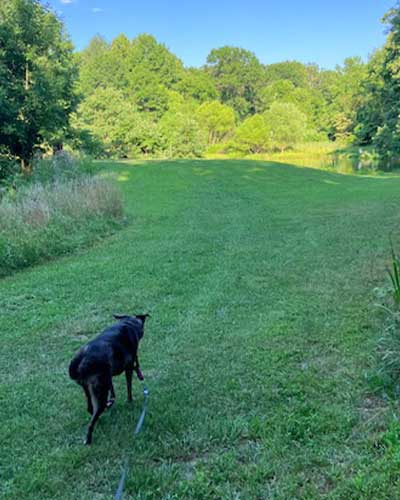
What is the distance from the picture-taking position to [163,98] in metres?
52.2

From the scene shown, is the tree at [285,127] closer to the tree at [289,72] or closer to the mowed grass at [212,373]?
the tree at [289,72]

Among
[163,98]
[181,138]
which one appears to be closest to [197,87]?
[163,98]

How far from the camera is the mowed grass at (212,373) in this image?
6.81 feet

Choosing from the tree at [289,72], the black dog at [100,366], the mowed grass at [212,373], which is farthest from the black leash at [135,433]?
the tree at [289,72]

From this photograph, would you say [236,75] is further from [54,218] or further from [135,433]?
[135,433]

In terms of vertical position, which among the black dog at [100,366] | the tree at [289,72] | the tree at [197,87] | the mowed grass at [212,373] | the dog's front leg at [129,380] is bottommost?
the mowed grass at [212,373]

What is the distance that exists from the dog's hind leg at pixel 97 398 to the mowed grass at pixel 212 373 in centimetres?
9

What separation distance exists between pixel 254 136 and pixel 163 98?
16174 mm

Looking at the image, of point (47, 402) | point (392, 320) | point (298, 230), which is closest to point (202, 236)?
point (298, 230)

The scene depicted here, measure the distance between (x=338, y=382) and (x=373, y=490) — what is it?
3.32 ft

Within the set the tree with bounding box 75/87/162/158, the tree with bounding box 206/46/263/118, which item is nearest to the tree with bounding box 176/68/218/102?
the tree with bounding box 206/46/263/118

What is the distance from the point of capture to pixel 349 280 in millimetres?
5129

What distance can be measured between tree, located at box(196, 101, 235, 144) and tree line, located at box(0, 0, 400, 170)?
11 centimetres

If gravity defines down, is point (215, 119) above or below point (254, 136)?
above
